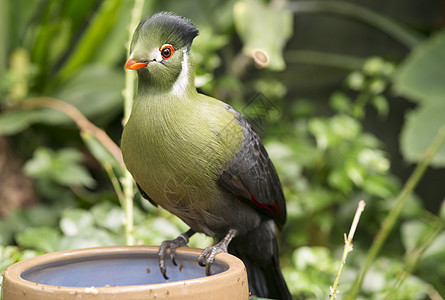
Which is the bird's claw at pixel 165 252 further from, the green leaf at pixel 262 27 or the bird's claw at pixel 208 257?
the green leaf at pixel 262 27

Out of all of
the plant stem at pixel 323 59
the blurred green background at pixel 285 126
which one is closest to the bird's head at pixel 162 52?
the blurred green background at pixel 285 126

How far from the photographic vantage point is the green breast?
106 centimetres

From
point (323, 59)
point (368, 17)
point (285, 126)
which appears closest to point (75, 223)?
point (285, 126)

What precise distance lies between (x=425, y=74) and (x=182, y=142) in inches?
81.6

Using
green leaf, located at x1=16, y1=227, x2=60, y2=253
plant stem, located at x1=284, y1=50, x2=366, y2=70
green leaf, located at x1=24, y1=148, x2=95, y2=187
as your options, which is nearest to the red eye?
green leaf, located at x1=16, y1=227, x2=60, y2=253

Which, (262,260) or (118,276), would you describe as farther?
(262,260)

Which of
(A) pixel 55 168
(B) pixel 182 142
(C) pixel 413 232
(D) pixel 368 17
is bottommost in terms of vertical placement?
(C) pixel 413 232

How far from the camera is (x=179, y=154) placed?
41.5 inches

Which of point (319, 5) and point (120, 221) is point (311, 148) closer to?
point (319, 5)

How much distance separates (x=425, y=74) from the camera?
109 inches

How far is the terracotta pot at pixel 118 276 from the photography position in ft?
2.63

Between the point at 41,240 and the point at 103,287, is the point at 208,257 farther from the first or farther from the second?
the point at 41,240

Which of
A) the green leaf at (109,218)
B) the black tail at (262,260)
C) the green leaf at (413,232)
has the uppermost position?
the black tail at (262,260)

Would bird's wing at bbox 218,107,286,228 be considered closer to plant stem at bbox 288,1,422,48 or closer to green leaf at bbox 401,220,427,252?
green leaf at bbox 401,220,427,252
